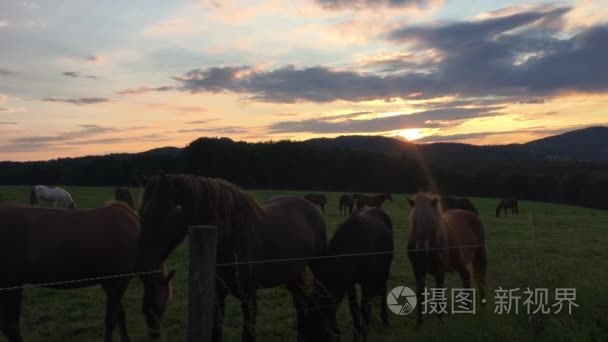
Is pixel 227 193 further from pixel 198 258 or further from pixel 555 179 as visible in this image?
pixel 555 179

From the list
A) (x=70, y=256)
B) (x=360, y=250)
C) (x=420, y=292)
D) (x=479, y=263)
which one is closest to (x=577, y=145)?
(x=479, y=263)

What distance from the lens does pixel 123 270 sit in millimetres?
5281

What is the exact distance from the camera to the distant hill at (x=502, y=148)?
4380 inches

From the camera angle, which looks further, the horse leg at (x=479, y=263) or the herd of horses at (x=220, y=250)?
the horse leg at (x=479, y=263)

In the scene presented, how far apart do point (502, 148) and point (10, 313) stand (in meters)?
133

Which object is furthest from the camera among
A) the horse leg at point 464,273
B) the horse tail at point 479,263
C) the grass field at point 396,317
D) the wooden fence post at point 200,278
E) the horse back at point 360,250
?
the horse tail at point 479,263

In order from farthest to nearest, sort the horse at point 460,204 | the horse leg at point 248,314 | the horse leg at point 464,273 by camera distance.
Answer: the horse at point 460,204 < the horse leg at point 464,273 < the horse leg at point 248,314

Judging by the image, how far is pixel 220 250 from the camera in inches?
165

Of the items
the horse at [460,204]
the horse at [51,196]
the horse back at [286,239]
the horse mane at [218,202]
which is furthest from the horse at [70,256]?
the horse at [51,196]

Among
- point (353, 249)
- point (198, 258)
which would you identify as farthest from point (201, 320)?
point (353, 249)

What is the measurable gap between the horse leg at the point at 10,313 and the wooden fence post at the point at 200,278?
2.77 metres

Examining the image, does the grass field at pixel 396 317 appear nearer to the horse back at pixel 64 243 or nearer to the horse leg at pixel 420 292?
the horse leg at pixel 420 292

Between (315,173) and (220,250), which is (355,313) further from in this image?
(315,173)

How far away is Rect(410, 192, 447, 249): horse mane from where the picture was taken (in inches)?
250
